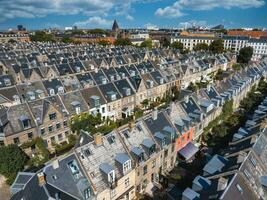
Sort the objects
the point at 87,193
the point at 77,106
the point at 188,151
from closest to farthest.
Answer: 1. the point at 87,193
2. the point at 188,151
3. the point at 77,106

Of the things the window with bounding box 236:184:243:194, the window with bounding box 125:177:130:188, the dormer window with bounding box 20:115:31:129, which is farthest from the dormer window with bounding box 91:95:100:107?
the window with bounding box 236:184:243:194

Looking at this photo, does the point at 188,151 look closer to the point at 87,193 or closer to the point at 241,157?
the point at 241,157

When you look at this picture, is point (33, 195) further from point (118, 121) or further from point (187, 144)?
point (118, 121)

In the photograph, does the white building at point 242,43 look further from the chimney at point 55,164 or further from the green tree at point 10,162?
the chimney at point 55,164

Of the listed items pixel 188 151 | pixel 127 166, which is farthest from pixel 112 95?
pixel 127 166

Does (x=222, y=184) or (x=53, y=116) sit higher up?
(x=222, y=184)

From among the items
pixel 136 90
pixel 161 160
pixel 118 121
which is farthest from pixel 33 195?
pixel 136 90
